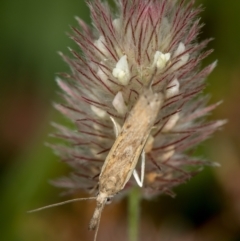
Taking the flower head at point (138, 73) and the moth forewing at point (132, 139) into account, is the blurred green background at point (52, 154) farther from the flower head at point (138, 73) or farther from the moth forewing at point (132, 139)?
the moth forewing at point (132, 139)

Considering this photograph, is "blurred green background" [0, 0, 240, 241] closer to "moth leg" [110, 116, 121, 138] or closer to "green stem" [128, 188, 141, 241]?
"green stem" [128, 188, 141, 241]

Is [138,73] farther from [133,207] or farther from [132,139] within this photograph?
[133,207]

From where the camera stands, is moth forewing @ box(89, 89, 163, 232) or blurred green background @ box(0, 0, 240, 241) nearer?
moth forewing @ box(89, 89, 163, 232)

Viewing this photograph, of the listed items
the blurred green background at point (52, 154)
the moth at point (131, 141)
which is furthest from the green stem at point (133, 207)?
the blurred green background at point (52, 154)

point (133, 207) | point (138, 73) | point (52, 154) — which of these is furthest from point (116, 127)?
point (52, 154)

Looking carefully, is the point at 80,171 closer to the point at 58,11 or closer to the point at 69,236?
Answer: the point at 69,236

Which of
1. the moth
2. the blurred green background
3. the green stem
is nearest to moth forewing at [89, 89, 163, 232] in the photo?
the moth
